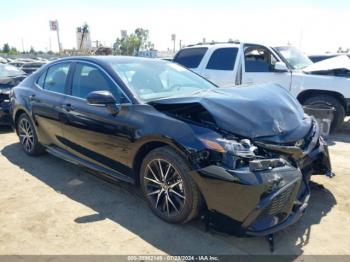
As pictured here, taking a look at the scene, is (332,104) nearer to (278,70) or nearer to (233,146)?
(278,70)

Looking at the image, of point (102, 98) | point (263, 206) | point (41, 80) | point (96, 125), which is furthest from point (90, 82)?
point (263, 206)

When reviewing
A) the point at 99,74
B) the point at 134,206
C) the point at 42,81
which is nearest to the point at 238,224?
the point at 134,206

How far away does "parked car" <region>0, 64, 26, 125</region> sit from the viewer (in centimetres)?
731

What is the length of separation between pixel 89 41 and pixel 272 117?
27715 mm

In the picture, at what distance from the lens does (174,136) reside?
3.23m

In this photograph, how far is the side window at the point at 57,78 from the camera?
15.8 ft

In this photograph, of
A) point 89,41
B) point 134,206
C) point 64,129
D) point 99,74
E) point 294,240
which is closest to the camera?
point 294,240

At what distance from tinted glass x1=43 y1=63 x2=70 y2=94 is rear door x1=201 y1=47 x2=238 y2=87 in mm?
3947

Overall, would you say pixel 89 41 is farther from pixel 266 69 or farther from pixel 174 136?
pixel 174 136

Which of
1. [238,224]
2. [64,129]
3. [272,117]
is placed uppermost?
[272,117]

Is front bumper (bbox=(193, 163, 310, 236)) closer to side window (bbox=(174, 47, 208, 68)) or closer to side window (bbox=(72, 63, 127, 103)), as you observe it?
side window (bbox=(72, 63, 127, 103))

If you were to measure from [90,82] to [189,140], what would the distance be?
1831mm

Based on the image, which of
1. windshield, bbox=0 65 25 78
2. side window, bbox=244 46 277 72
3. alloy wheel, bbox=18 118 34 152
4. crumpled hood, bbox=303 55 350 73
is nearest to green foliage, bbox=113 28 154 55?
windshield, bbox=0 65 25 78

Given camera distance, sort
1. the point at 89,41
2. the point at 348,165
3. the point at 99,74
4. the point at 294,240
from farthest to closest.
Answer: the point at 89,41, the point at 348,165, the point at 99,74, the point at 294,240
